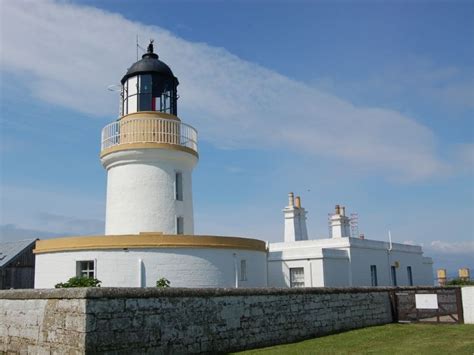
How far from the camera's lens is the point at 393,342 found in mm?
12023

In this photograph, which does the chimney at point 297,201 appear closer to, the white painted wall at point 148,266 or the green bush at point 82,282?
the white painted wall at point 148,266

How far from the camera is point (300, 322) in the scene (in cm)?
1255

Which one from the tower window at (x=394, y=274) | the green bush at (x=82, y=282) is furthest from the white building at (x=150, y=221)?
the tower window at (x=394, y=274)

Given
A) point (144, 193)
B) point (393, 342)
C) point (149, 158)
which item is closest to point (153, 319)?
point (393, 342)

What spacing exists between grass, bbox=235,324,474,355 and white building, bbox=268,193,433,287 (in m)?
4.52

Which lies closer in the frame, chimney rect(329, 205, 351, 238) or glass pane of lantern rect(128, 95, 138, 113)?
glass pane of lantern rect(128, 95, 138, 113)

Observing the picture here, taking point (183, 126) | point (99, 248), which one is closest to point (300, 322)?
point (99, 248)

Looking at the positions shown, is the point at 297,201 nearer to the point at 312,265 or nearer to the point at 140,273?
the point at 312,265

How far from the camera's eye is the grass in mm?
10625

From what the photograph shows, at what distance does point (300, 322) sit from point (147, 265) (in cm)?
426

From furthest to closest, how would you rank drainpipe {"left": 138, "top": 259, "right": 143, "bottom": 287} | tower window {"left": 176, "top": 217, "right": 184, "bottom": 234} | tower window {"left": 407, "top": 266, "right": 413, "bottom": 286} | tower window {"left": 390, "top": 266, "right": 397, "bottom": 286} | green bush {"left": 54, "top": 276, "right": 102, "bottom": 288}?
tower window {"left": 407, "top": 266, "right": 413, "bottom": 286} < tower window {"left": 390, "top": 266, "right": 397, "bottom": 286} < tower window {"left": 176, "top": 217, "right": 184, "bottom": 234} < drainpipe {"left": 138, "top": 259, "right": 143, "bottom": 287} < green bush {"left": 54, "top": 276, "right": 102, "bottom": 288}

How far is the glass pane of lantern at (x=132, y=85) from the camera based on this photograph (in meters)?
17.6

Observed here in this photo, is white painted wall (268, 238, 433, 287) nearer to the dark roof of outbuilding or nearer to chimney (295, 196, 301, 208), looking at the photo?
chimney (295, 196, 301, 208)

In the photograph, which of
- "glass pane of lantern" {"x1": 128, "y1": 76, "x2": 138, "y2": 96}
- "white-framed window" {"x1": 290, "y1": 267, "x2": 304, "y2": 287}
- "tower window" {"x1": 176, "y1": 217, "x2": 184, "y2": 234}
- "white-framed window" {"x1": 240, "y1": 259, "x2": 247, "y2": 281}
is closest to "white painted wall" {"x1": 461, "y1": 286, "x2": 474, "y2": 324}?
"white-framed window" {"x1": 290, "y1": 267, "x2": 304, "y2": 287}
